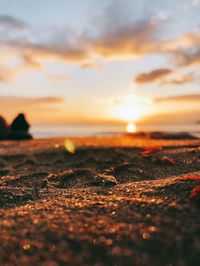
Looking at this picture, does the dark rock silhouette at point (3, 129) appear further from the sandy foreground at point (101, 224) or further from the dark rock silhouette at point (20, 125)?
the sandy foreground at point (101, 224)

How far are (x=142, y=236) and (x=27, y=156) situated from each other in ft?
31.6

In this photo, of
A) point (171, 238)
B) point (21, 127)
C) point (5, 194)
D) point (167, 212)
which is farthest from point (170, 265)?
point (21, 127)

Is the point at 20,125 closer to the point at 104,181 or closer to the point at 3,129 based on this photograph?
the point at 3,129

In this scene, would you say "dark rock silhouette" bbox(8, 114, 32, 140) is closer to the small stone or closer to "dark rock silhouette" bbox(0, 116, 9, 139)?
"dark rock silhouette" bbox(0, 116, 9, 139)

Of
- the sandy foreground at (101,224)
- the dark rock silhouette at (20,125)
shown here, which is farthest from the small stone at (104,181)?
the dark rock silhouette at (20,125)

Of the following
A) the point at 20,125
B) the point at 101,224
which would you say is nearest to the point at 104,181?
the point at 101,224

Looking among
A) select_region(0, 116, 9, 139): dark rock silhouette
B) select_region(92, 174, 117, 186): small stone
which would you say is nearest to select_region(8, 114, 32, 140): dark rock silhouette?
select_region(0, 116, 9, 139): dark rock silhouette

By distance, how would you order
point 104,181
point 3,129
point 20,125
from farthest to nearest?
point 20,125
point 3,129
point 104,181

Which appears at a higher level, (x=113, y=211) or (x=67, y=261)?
(x=113, y=211)

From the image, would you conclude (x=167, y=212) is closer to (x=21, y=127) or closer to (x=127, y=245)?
(x=127, y=245)

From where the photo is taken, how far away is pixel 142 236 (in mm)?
4738

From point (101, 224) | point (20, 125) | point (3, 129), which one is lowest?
point (101, 224)

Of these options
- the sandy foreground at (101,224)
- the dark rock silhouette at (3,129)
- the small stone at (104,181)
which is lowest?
the sandy foreground at (101,224)

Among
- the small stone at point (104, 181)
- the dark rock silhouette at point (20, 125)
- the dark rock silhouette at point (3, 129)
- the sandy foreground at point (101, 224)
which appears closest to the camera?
the sandy foreground at point (101, 224)
